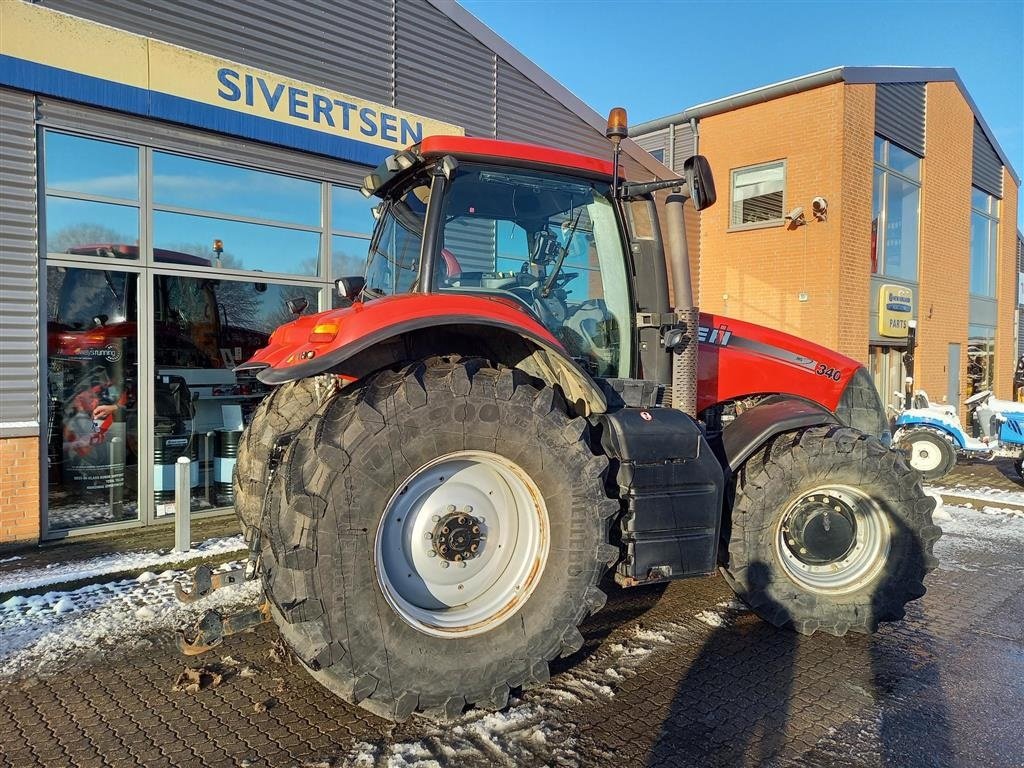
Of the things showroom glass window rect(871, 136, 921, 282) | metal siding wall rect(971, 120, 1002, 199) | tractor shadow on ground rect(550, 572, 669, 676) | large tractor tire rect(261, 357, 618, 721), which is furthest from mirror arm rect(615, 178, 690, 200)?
metal siding wall rect(971, 120, 1002, 199)

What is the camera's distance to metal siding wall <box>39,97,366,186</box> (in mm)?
5898

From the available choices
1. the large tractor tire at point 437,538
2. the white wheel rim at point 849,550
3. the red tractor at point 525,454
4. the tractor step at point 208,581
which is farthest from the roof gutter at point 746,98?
the tractor step at point 208,581

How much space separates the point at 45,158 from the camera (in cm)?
588

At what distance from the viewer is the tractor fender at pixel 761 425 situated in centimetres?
388

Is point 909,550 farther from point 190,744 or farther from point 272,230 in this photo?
point 272,230

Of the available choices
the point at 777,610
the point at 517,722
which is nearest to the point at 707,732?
the point at 517,722

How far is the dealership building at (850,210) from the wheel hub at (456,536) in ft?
35.8

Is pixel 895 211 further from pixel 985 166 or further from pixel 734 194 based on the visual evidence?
pixel 985 166

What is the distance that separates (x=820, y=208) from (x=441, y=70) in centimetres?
737

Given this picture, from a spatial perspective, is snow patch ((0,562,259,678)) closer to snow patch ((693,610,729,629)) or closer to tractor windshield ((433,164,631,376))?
tractor windshield ((433,164,631,376))

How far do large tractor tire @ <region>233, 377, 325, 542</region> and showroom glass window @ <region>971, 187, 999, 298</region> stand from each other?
1833cm

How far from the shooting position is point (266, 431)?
387 centimetres

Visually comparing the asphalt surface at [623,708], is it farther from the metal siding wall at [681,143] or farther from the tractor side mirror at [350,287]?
the metal siding wall at [681,143]

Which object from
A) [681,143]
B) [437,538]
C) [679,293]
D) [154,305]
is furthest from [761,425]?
[681,143]
